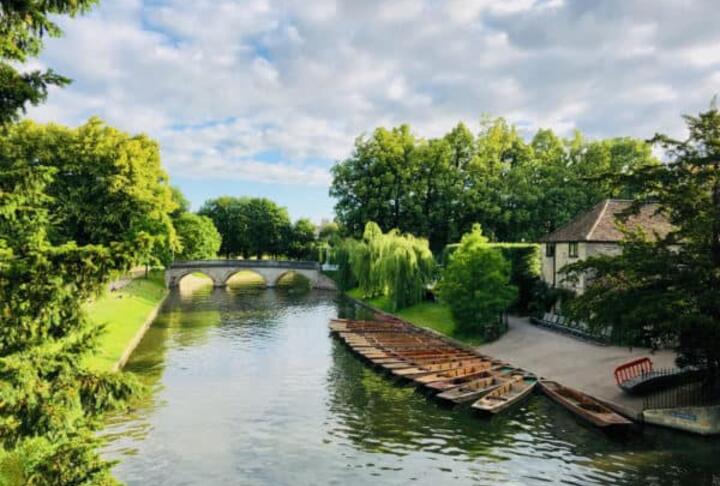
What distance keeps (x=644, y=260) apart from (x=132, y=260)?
690 inches

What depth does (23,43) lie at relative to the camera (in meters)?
9.48

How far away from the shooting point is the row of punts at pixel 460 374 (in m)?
21.2

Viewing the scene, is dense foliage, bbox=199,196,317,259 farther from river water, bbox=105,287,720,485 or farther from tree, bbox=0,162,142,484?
tree, bbox=0,162,142,484

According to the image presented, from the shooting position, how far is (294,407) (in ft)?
73.7

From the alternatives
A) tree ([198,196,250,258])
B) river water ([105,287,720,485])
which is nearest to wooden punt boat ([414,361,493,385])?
river water ([105,287,720,485])

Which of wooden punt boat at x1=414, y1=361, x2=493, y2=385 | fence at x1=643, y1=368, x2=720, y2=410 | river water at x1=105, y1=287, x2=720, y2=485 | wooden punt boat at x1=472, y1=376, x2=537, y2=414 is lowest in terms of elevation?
river water at x1=105, y1=287, x2=720, y2=485

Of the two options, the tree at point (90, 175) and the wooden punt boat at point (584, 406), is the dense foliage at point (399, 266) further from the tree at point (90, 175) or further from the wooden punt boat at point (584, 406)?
the wooden punt boat at point (584, 406)

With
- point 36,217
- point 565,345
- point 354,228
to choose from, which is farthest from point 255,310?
point 36,217

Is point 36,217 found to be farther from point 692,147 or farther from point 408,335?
point 408,335

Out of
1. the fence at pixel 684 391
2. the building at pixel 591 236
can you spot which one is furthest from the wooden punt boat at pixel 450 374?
the building at pixel 591 236

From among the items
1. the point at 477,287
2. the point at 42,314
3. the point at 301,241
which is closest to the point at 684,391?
the point at 477,287

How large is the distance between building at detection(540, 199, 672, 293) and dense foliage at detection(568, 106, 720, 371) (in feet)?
35.6

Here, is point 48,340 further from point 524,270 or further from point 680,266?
point 524,270

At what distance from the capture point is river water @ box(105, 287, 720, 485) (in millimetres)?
16156
